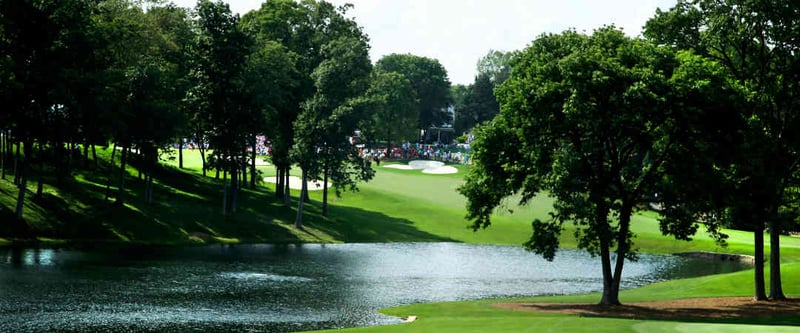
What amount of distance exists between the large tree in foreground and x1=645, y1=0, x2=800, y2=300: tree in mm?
3789

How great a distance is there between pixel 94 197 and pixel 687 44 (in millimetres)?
57334

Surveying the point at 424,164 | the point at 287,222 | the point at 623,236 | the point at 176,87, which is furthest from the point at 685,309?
the point at 424,164

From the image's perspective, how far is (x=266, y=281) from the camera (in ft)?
198

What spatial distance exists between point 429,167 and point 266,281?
108 m

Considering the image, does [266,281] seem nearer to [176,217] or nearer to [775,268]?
[176,217]

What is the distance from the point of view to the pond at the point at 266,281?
1734 inches

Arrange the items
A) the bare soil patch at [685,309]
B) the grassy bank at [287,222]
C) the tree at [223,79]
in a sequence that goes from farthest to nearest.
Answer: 1. the tree at [223,79]
2. the grassy bank at [287,222]
3. the bare soil patch at [685,309]

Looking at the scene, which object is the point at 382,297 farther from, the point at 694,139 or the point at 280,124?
the point at 280,124

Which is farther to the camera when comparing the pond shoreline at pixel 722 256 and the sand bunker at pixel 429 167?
the sand bunker at pixel 429 167

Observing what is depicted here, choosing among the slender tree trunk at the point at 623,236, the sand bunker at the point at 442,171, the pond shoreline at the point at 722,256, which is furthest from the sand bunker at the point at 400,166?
the slender tree trunk at the point at 623,236

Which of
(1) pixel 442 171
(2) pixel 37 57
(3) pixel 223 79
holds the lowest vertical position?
(1) pixel 442 171

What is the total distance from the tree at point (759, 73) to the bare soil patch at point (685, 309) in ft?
8.01

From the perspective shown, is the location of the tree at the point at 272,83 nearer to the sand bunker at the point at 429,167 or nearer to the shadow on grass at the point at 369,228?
the shadow on grass at the point at 369,228

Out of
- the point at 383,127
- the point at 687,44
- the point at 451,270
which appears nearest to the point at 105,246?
the point at 451,270
